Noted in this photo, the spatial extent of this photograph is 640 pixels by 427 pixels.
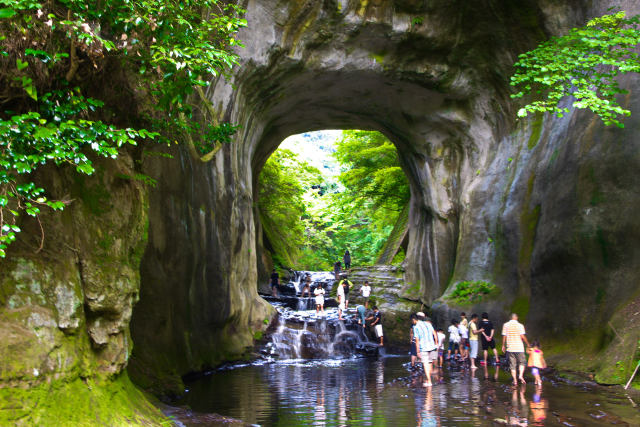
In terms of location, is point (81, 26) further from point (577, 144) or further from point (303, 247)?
point (303, 247)

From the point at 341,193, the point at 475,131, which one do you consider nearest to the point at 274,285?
the point at 341,193

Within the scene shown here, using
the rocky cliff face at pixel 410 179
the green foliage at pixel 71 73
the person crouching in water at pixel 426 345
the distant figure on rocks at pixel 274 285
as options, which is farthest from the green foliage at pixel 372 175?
the green foliage at pixel 71 73

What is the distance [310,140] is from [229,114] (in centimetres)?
7030

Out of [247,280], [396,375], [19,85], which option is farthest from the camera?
[247,280]

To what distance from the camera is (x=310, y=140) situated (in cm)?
8481

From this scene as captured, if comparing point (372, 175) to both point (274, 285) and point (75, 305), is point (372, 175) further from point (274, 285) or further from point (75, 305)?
point (75, 305)

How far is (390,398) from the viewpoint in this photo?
31.4ft

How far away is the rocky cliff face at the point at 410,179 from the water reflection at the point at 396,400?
1.68m

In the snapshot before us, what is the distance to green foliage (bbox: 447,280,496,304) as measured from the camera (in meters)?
16.2

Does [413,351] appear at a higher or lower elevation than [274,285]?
lower

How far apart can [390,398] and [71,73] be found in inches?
303

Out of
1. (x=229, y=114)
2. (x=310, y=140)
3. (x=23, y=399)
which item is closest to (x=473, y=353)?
(x=229, y=114)

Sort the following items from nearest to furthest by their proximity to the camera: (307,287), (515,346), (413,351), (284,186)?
(515,346) → (413,351) → (284,186) → (307,287)

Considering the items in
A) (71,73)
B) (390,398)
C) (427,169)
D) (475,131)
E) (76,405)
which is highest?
(475,131)
